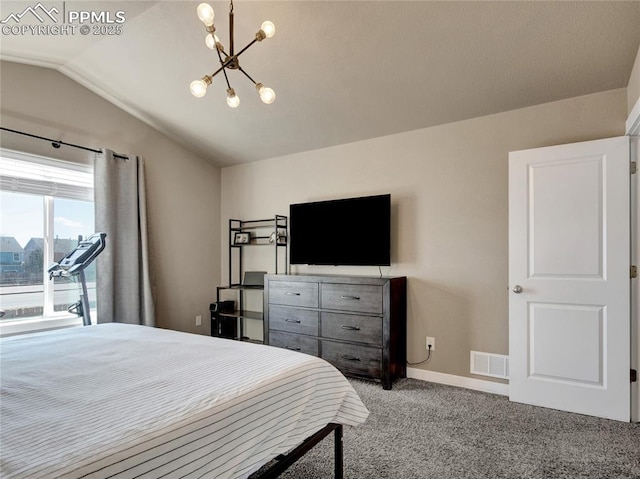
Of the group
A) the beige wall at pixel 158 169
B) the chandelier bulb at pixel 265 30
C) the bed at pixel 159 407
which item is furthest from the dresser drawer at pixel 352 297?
the chandelier bulb at pixel 265 30

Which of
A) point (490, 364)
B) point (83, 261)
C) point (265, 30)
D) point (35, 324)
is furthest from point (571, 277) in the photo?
point (35, 324)

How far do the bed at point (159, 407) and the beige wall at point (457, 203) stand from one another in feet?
5.99

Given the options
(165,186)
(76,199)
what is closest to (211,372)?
(76,199)

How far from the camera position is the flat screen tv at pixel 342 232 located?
11.6 feet

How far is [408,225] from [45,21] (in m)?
3.40

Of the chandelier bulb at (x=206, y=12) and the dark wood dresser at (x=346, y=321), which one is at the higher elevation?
the chandelier bulb at (x=206, y=12)

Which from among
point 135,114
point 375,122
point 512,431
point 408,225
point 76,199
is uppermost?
point 135,114

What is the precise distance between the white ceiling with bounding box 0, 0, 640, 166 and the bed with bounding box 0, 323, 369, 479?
2.18m

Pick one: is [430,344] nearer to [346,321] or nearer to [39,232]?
[346,321]

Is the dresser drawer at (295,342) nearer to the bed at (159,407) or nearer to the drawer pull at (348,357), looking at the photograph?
the drawer pull at (348,357)

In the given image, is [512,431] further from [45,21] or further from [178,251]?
[45,21]

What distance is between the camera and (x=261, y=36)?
6.36 feet

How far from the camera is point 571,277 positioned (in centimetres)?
274

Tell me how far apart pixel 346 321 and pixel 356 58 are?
224 centimetres
